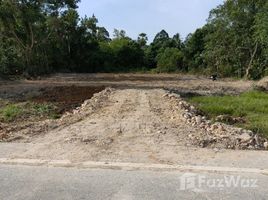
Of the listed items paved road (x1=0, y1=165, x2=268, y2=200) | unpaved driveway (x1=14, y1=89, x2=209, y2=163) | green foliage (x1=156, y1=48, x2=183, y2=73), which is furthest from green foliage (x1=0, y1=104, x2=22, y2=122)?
green foliage (x1=156, y1=48, x2=183, y2=73)

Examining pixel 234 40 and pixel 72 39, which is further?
pixel 72 39

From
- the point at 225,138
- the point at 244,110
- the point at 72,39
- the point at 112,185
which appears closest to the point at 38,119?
the point at 225,138

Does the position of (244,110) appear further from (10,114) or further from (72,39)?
(72,39)

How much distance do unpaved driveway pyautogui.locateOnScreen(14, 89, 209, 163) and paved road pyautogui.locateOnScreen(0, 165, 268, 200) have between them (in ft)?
2.71

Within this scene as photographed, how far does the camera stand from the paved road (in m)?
5.55

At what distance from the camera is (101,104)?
15469 mm

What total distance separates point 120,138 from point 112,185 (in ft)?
10.5

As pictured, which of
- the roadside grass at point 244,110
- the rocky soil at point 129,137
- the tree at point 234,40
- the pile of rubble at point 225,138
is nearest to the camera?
the rocky soil at point 129,137

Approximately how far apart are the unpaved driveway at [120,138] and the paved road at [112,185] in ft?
2.71

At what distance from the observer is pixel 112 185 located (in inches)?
234

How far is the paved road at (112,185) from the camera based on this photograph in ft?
18.2

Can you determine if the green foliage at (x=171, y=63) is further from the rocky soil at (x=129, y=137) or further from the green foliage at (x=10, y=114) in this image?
the rocky soil at (x=129, y=137)

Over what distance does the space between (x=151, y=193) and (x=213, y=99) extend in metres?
12.9

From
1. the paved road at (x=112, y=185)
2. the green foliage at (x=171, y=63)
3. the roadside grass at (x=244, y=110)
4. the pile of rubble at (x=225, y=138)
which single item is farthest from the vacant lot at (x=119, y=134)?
the green foliage at (x=171, y=63)
